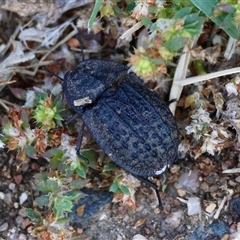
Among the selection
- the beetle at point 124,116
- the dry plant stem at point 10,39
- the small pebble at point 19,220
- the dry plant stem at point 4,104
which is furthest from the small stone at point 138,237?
the dry plant stem at point 10,39

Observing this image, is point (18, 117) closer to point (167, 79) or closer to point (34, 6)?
point (34, 6)

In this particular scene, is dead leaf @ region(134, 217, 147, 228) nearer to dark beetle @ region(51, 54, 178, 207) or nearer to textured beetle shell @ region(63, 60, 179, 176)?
dark beetle @ region(51, 54, 178, 207)

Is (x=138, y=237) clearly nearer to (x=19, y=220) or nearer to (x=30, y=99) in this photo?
(x=19, y=220)

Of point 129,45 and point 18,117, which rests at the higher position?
point 129,45

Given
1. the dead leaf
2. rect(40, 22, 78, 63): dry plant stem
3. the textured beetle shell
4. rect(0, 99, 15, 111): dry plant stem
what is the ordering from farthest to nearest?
rect(40, 22, 78, 63): dry plant stem, rect(0, 99, 15, 111): dry plant stem, the dead leaf, the textured beetle shell

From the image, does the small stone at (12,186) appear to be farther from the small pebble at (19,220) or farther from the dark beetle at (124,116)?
the dark beetle at (124,116)

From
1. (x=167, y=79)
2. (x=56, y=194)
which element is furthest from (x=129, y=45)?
(x=56, y=194)

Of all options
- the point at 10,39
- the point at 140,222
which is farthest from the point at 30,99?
the point at 140,222

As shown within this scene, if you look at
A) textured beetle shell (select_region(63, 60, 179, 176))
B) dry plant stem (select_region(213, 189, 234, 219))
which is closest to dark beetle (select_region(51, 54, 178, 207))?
textured beetle shell (select_region(63, 60, 179, 176))
